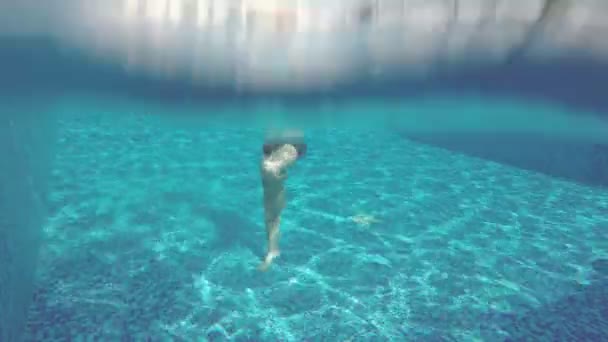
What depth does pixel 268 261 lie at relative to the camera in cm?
771

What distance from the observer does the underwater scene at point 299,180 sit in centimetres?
251

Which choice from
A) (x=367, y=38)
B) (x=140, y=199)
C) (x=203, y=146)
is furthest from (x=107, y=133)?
(x=367, y=38)

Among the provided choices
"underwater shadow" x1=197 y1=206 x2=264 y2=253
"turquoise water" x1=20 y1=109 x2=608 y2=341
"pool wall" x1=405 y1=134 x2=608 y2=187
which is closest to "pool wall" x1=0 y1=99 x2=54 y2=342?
"turquoise water" x1=20 y1=109 x2=608 y2=341

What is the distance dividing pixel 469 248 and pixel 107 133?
378 inches

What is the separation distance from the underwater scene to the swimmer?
4 centimetres

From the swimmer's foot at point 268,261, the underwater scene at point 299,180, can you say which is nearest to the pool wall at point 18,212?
the underwater scene at point 299,180

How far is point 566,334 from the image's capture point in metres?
6.56

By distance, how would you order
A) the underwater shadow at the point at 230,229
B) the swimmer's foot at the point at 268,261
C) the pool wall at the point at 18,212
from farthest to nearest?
the underwater shadow at the point at 230,229 → the swimmer's foot at the point at 268,261 → the pool wall at the point at 18,212

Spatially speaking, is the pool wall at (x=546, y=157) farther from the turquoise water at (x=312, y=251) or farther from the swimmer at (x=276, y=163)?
the swimmer at (x=276, y=163)

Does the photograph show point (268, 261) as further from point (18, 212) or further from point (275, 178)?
point (18, 212)

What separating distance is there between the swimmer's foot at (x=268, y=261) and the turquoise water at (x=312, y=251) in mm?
148

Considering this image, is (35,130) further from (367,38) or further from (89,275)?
(367,38)

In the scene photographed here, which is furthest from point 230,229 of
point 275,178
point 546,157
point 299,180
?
point 546,157

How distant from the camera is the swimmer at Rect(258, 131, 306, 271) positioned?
→ 4.67 metres
